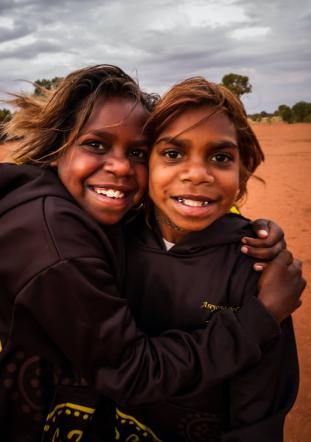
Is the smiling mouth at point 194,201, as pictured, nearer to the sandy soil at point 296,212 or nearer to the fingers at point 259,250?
the fingers at point 259,250

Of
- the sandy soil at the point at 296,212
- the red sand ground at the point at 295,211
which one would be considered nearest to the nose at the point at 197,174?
the red sand ground at the point at 295,211

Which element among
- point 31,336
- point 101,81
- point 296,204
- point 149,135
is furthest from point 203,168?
point 296,204

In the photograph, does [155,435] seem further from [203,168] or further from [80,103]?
[80,103]

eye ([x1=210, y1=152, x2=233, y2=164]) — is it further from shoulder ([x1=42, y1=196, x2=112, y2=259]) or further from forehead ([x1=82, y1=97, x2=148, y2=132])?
shoulder ([x1=42, y1=196, x2=112, y2=259])

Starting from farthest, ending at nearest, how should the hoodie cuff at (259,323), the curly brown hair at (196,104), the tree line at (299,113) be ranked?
1. the tree line at (299,113)
2. the curly brown hair at (196,104)
3. the hoodie cuff at (259,323)

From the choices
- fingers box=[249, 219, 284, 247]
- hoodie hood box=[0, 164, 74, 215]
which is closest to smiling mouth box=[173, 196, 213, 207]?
fingers box=[249, 219, 284, 247]

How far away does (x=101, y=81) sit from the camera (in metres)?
1.68

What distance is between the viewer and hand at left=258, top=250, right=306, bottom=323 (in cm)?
143

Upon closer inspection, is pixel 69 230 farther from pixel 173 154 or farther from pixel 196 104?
pixel 196 104

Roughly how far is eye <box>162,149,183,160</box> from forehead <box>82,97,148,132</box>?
0.16m

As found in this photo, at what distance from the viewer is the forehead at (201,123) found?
5.03 ft

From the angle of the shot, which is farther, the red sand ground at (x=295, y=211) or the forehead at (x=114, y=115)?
the red sand ground at (x=295, y=211)

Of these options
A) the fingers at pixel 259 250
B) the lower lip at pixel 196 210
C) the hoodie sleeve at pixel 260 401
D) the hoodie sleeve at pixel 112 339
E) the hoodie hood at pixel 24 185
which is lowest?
the hoodie sleeve at pixel 260 401

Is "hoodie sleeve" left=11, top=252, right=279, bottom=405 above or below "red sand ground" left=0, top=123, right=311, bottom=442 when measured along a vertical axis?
above
